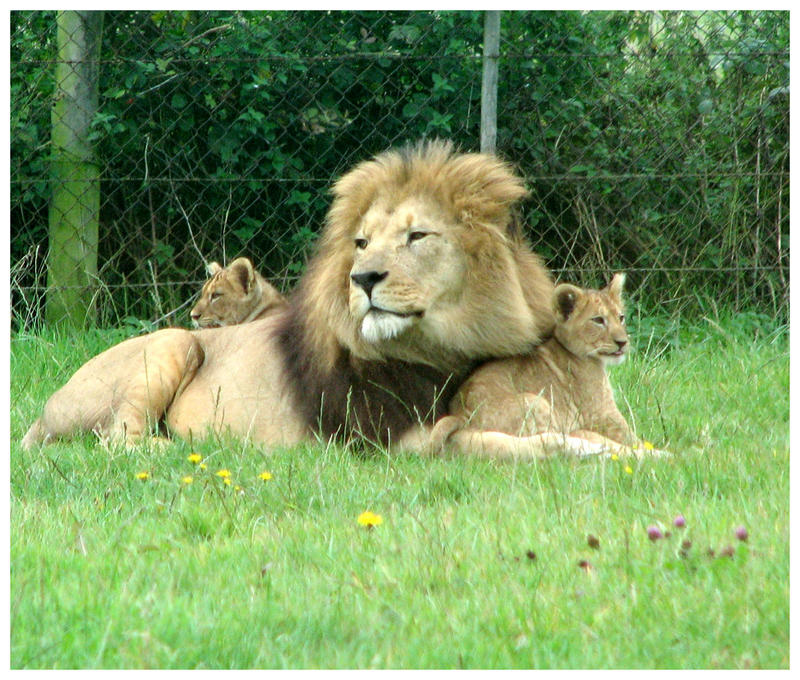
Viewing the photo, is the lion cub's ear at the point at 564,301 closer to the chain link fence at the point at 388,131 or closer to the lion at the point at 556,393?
the lion at the point at 556,393

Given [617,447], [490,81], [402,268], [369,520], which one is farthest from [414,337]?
[490,81]

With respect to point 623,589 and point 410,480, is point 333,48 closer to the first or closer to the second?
point 410,480

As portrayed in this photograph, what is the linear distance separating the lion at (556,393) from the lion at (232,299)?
2.46m

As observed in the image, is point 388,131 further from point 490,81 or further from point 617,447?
point 617,447

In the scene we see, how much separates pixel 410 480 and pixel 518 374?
2.72ft

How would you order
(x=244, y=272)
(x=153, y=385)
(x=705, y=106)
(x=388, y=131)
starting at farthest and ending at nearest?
(x=388, y=131) < (x=705, y=106) < (x=244, y=272) < (x=153, y=385)

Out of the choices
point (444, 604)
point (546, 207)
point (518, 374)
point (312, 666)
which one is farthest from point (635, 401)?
point (312, 666)

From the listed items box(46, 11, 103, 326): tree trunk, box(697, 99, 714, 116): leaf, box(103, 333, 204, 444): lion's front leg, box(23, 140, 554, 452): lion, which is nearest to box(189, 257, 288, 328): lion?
box(46, 11, 103, 326): tree trunk

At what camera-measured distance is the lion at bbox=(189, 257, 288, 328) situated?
23.8 feet

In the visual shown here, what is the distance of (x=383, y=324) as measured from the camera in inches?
189

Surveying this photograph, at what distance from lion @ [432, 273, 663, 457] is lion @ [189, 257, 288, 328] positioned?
246 centimetres

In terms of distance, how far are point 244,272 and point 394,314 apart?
102 inches

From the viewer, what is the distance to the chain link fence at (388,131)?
799 cm

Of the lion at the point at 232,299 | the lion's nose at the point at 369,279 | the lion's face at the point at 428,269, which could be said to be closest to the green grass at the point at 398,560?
the lion's face at the point at 428,269
